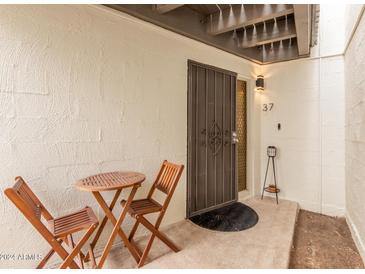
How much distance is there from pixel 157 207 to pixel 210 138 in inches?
56.5

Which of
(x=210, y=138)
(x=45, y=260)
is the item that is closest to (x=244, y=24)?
(x=210, y=138)

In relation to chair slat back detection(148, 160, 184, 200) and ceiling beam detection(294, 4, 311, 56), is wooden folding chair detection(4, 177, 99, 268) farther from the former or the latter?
ceiling beam detection(294, 4, 311, 56)

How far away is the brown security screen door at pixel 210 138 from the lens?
282 cm

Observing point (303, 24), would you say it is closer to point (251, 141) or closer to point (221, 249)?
point (251, 141)

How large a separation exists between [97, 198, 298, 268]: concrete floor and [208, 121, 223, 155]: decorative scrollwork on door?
1.10 meters

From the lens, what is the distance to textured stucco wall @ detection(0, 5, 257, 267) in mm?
1604

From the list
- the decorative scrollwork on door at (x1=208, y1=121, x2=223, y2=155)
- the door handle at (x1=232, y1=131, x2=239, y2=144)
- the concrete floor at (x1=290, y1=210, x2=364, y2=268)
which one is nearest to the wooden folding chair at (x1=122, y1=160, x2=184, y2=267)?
the decorative scrollwork on door at (x1=208, y1=121, x2=223, y2=155)

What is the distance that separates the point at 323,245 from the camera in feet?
7.75

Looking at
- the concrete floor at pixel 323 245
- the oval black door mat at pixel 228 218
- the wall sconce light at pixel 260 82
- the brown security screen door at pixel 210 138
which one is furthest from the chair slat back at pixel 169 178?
the wall sconce light at pixel 260 82

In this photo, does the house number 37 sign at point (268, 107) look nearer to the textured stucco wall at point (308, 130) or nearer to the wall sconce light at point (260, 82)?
the textured stucco wall at point (308, 130)

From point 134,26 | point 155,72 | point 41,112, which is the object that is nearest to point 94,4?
point 134,26

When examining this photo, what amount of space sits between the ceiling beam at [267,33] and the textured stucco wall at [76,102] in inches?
46.5

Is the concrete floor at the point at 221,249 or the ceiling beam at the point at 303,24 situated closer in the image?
the concrete floor at the point at 221,249
